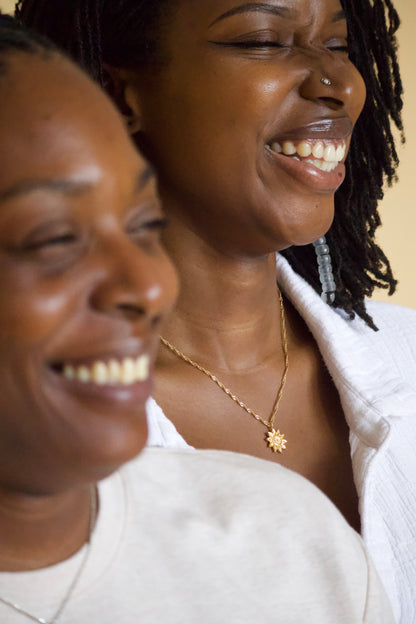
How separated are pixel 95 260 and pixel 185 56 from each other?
20.3 inches

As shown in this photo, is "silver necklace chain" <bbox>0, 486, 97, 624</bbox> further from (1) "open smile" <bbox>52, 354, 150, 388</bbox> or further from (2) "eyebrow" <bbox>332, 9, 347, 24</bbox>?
(2) "eyebrow" <bbox>332, 9, 347, 24</bbox>

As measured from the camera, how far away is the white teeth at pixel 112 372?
1.75ft

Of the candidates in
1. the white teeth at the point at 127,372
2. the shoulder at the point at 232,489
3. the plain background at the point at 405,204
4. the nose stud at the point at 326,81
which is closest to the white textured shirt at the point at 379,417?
the shoulder at the point at 232,489

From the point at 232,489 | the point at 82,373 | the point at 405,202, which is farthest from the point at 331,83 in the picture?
the point at 405,202

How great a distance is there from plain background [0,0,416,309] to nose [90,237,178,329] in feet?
5.01

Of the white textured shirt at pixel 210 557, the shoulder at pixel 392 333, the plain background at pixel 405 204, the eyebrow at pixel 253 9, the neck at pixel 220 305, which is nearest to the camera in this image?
the white textured shirt at pixel 210 557

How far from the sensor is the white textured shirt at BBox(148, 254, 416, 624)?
100 cm

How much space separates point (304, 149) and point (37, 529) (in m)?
0.56

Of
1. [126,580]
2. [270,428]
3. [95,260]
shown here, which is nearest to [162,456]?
[126,580]

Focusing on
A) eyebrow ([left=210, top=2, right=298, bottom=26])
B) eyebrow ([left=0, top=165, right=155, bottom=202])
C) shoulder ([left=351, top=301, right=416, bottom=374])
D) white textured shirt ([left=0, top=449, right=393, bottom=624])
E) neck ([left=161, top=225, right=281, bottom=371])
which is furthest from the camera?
shoulder ([left=351, top=301, right=416, bottom=374])

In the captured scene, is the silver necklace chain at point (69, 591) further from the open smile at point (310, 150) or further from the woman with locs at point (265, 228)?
the open smile at point (310, 150)

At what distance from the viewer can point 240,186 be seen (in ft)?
3.22

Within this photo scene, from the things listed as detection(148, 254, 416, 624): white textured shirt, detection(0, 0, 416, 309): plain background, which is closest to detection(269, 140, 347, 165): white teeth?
detection(148, 254, 416, 624): white textured shirt

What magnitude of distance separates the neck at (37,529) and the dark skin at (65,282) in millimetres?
26
